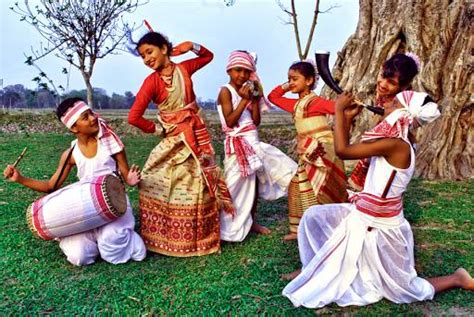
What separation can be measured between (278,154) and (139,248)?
1.52 metres

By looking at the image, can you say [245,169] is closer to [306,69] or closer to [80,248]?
[306,69]

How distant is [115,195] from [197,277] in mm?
923

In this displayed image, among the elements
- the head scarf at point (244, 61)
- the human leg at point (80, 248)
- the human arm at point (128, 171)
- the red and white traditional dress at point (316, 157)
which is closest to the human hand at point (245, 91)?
the head scarf at point (244, 61)

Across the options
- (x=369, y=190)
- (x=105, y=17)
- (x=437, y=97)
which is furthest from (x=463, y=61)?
(x=105, y=17)

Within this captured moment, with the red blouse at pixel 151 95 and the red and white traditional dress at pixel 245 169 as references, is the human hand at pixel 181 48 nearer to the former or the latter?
the red blouse at pixel 151 95

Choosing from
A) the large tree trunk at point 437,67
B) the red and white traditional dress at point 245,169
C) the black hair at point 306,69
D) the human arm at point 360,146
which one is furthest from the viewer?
the large tree trunk at point 437,67

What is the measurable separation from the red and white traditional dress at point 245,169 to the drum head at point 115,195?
0.93 meters

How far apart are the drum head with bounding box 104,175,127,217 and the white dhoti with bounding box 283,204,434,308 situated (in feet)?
4.90

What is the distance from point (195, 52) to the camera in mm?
4695

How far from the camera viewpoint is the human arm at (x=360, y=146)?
3.40 meters

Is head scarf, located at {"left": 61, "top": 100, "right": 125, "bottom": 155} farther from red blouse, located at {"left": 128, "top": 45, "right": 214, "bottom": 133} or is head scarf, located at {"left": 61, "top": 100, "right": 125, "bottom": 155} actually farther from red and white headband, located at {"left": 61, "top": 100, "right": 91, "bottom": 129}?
red blouse, located at {"left": 128, "top": 45, "right": 214, "bottom": 133}

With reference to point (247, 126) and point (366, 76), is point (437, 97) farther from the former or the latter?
point (247, 126)

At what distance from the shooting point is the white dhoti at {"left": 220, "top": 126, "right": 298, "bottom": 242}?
15.6 feet

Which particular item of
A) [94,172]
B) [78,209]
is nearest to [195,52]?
[94,172]
